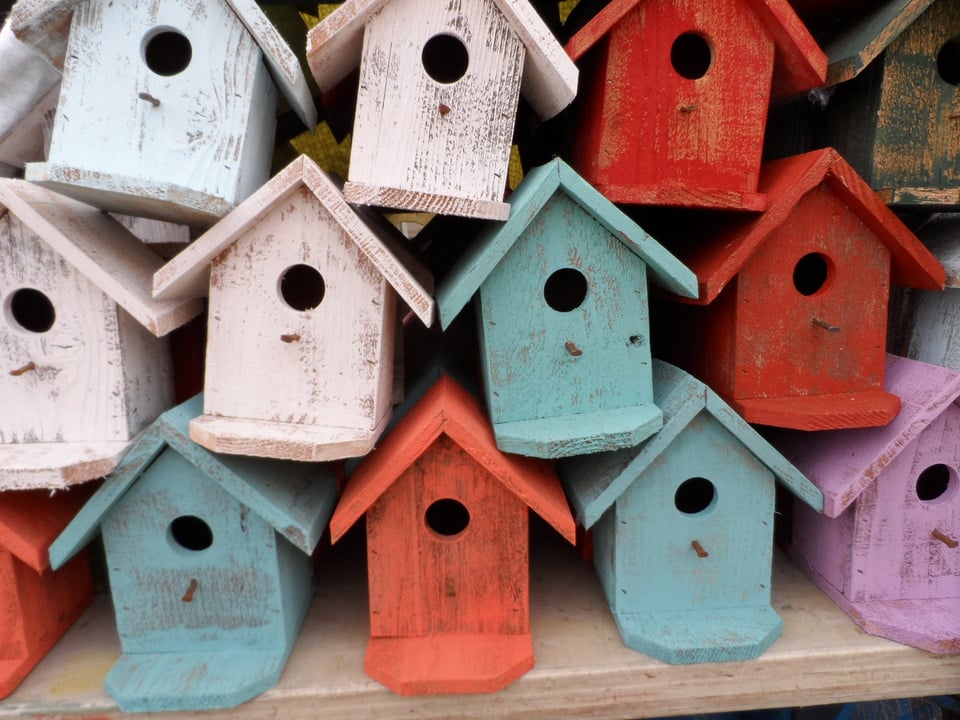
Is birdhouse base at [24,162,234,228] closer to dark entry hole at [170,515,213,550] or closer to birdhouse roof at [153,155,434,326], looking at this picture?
birdhouse roof at [153,155,434,326]

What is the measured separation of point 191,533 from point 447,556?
2.31 feet

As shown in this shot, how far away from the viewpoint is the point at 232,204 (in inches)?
36.3

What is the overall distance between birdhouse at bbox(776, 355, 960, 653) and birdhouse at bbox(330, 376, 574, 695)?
1.83 ft

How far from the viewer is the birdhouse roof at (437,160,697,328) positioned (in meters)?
0.93

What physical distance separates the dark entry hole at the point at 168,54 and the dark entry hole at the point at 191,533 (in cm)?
96

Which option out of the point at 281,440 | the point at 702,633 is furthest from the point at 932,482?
the point at 281,440

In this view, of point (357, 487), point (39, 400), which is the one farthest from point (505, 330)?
point (39, 400)

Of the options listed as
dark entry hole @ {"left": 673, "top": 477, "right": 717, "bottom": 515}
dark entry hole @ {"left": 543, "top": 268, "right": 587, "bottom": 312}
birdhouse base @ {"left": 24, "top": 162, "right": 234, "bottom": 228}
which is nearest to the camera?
birdhouse base @ {"left": 24, "top": 162, "right": 234, "bottom": 228}

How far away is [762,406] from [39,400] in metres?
1.26

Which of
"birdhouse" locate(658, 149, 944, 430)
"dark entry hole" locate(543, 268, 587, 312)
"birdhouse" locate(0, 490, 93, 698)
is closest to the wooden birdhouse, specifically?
"birdhouse" locate(0, 490, 93, 698)

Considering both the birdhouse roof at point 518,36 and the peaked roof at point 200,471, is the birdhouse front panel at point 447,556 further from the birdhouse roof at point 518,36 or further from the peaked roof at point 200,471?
the birdhouse roof at point 518,36

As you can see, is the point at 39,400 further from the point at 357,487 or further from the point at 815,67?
the point at 815,67

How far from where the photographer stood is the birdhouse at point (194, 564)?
96cm

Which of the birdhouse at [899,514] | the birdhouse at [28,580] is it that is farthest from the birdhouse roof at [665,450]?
the birdhouse at [28,580]
